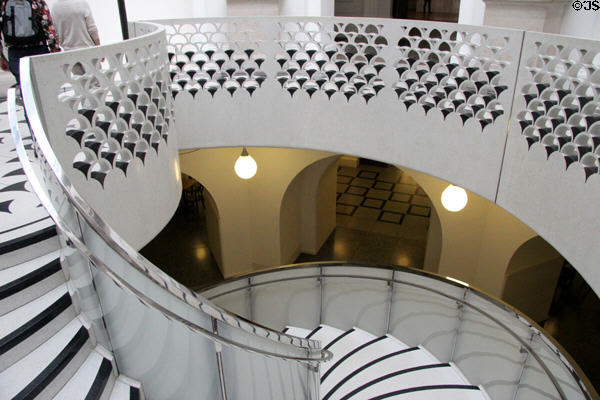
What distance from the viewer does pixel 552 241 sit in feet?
16.5

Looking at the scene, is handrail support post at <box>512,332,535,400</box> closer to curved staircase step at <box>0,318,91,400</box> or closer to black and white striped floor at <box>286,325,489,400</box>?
black and white striped floor at <box>286,325,489,400</box>

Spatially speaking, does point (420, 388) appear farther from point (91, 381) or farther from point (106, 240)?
point (106, 240)

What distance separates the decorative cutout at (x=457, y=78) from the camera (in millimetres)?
5605

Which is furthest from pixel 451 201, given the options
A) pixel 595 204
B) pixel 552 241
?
pixel 595 204

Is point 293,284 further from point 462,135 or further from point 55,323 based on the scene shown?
point 55,323

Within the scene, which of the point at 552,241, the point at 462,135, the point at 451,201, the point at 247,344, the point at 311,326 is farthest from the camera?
the point at 311,326

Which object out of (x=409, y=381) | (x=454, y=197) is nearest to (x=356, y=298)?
(x=409, y=381)

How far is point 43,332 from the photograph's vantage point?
280cm

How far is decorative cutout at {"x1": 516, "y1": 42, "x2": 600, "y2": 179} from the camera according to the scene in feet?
14.9

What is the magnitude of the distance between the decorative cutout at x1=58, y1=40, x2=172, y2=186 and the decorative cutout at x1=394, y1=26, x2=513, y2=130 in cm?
332

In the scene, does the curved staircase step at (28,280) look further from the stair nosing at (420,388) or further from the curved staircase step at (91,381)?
the stair nosing at (420,388)

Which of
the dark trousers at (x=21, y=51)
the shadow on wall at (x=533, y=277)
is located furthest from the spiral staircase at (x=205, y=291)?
the shadow on wall at (x=533, y=277)

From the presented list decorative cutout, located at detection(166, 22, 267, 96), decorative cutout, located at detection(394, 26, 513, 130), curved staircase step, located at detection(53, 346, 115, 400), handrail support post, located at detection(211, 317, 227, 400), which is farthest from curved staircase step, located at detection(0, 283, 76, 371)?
decorative cutout, located at detection(394, 26, 513, 130)

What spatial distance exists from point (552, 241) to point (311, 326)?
3.95 meters
